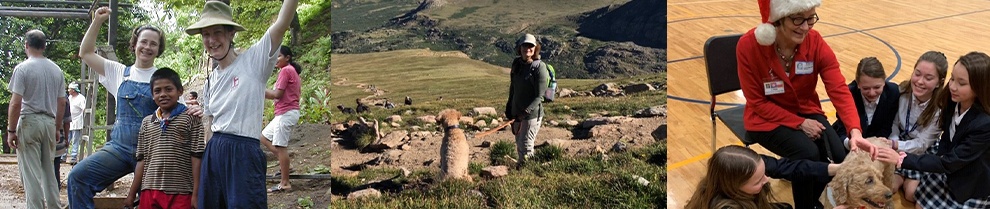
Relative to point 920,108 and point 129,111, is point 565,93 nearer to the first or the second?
point 920,108

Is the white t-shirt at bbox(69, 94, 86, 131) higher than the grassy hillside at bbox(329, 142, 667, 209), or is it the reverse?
the white t-shirt at bbox(69, 94, 86, 131)

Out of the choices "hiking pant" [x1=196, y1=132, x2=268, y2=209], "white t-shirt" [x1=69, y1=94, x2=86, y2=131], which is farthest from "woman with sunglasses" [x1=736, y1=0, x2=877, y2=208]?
"white t-shirt" [x1=69, y1=94, x2=86, y2=131]

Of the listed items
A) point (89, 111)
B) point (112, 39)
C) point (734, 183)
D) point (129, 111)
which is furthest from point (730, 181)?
point (89, 111)

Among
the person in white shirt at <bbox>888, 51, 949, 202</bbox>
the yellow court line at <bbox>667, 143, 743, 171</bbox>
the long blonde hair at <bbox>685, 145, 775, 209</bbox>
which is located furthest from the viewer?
the yellow court line at <bbox>667, 143, 743, 171</bbox>

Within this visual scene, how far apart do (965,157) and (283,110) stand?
275cm

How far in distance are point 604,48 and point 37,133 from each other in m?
2.62

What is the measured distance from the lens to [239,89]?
3.83m

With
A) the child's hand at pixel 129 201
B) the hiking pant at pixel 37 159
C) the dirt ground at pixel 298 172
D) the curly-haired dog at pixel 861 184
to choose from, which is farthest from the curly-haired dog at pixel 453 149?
the hiking pant at pixel 37 159

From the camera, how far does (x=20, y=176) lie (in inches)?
166

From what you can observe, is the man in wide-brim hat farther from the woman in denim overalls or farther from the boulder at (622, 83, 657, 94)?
the boulder at (622, 83, 657, 94)

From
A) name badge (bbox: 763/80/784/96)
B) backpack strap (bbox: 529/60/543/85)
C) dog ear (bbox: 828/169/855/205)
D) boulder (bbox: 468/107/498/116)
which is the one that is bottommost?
boulder (bbox: 468/107/498/116)

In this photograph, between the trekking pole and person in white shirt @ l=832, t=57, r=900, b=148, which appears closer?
person in white shirt @ l=832, t=57, r=900, b=148

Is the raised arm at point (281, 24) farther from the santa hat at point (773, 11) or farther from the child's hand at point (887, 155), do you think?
the child's hand at point (887, 155)

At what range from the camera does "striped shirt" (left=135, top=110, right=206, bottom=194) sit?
3.87 metres
